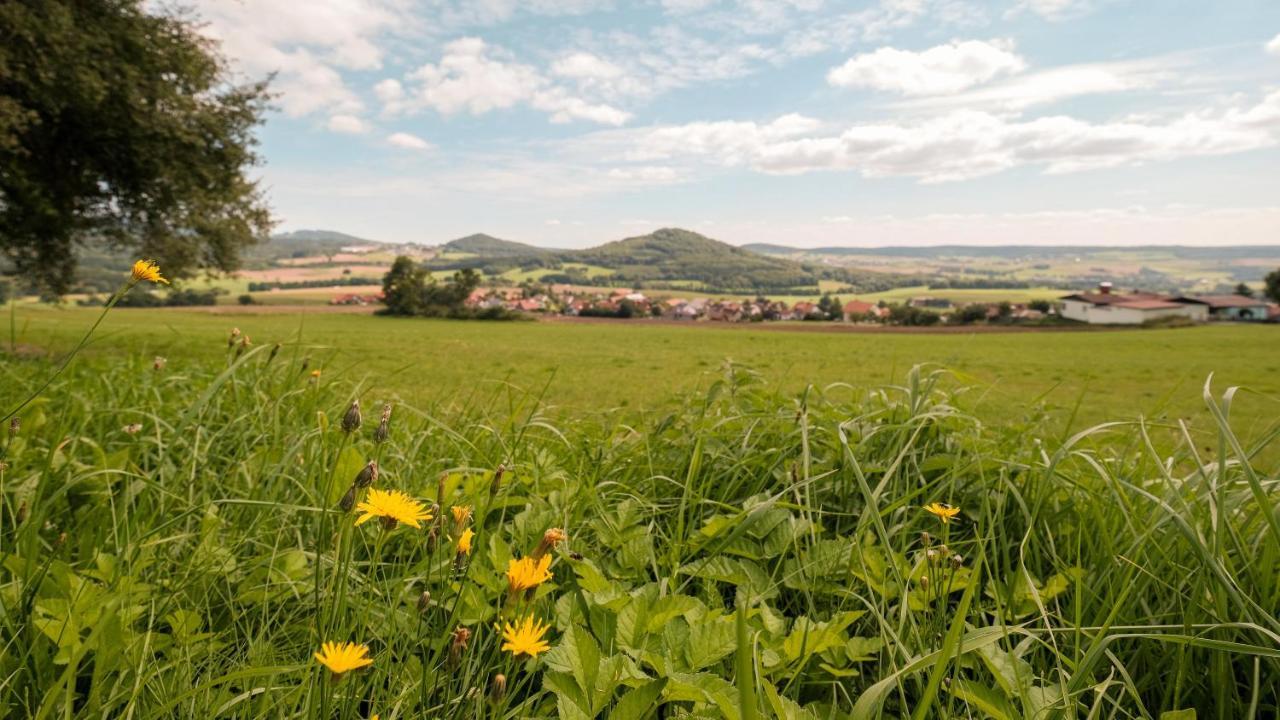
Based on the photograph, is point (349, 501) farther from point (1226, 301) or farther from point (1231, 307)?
point (1226, 301)

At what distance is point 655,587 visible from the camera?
66.7 inches

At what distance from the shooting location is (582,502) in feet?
8.04

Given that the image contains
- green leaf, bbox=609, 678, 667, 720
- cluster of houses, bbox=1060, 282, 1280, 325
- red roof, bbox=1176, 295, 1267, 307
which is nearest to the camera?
green leaf, bbox=609, 678, 667, 720

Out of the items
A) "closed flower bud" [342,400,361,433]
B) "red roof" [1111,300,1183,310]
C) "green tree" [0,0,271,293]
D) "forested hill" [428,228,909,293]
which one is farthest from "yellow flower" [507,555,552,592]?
"forested hill" [428,228,909,293]

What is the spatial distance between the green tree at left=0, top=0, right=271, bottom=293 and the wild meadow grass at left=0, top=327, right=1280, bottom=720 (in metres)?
13.7

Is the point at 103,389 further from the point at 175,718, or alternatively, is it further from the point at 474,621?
the point at 474,621

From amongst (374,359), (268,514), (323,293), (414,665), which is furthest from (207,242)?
(323,293)

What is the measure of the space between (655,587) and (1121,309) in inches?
3361

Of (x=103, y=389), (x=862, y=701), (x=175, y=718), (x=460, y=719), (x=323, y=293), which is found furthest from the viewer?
(x=323, y=293)

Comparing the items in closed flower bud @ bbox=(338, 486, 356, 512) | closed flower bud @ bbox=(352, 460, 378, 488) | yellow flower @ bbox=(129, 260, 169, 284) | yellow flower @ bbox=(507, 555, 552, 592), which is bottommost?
yellow flower @ bbox=(507, 555, 552, 592)

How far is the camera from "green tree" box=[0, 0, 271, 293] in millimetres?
12562

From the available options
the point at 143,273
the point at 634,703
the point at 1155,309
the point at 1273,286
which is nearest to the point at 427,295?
the point at 143,273

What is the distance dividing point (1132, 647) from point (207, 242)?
2078 cm

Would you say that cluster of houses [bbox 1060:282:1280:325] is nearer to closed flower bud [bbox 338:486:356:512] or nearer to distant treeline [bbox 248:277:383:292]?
closed flower bud [bbox 338:486:356:512]
